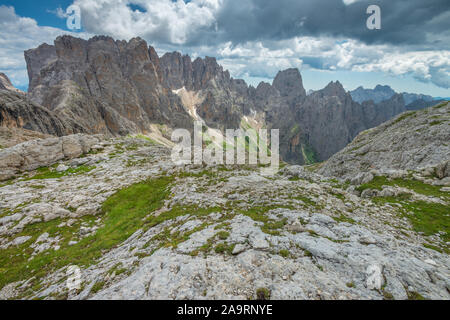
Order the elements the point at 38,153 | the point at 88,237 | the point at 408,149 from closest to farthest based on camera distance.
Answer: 1. the point at 88,237
2. the point at 38,153
3. the point at 408,149

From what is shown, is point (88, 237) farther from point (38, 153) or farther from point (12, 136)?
point (12, 136)

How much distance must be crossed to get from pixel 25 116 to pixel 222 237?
115m

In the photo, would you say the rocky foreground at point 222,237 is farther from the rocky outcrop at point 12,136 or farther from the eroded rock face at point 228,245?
the rocky outcrop at point 12,136

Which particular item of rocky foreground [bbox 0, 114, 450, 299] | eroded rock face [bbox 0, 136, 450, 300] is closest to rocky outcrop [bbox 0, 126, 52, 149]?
rocky foreground [bbox 0, 114, 450, 299]

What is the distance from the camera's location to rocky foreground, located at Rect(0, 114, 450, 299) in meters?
9.09

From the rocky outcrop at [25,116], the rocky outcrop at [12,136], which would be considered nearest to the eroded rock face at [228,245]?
the rocky outcrop at [12,136]

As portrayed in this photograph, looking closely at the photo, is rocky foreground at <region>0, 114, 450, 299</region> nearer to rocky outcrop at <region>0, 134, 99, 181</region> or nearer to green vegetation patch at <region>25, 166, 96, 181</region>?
green vegetation patch at <region>25, 166, 96, 181</region>

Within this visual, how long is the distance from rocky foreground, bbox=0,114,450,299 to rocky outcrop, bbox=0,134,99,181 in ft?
10.6

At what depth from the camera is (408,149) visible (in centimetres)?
4219

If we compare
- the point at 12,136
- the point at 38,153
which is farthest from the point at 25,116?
the point at 38,153

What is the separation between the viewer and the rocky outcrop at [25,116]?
77.7m

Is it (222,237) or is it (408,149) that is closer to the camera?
(222,237)
